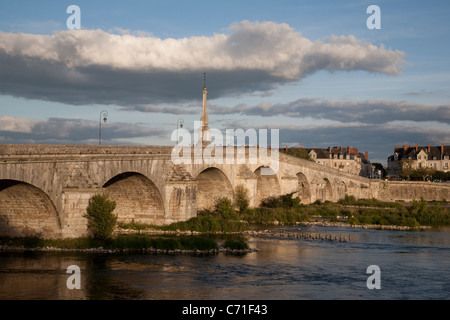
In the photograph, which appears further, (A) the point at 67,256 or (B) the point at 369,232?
(B) the point at 369,232

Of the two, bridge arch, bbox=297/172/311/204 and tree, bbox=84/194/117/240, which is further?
bridge arch, bbox=297/172/311/204

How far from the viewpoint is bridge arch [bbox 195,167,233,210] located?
53.8 meters

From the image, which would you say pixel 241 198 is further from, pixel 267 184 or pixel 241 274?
pixel 241 274

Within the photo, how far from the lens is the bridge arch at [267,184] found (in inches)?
2518

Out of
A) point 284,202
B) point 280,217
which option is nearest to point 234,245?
point 280,217

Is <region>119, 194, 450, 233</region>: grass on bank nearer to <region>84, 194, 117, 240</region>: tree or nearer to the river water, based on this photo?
the river water

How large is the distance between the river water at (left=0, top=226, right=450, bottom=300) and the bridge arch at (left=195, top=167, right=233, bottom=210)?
19909mm

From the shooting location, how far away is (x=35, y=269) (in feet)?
81.5

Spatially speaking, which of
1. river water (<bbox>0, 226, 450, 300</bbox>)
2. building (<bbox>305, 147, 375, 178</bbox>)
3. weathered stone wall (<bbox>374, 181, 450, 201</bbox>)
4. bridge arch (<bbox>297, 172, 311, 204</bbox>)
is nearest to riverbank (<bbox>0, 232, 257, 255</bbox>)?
river water (<bbox>0, 226, 450, 300</bbox>)

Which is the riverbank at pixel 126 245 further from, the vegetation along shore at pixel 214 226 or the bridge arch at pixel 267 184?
the bridge arch at pixel 267 184
